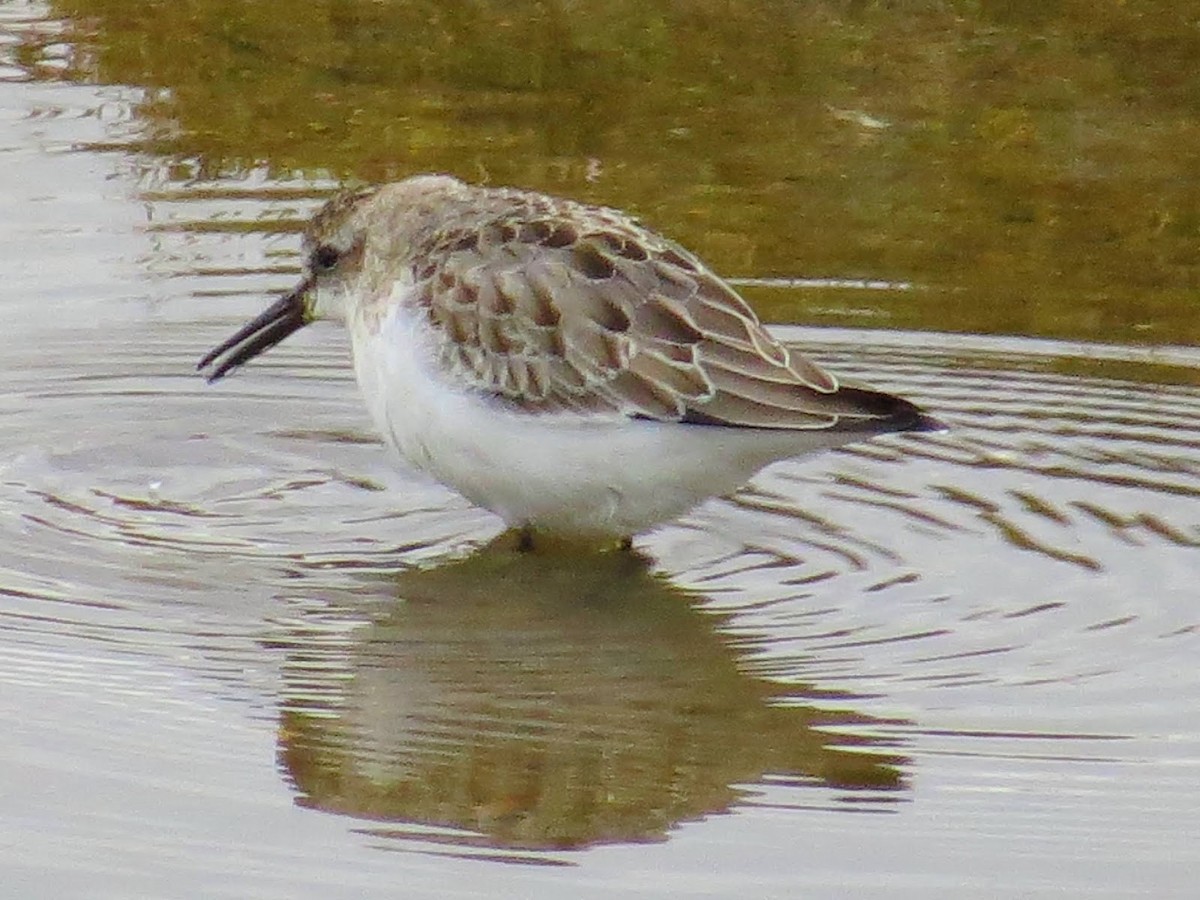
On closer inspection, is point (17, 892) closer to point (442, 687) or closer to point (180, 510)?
point (442, 687)

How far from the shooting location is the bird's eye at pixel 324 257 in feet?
28.4

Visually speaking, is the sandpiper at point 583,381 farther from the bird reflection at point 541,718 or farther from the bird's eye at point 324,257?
the bird's eye at point 324,257

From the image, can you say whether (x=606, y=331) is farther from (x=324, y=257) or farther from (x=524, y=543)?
(x=324, y=257)

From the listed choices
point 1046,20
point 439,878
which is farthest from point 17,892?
point 1046,20

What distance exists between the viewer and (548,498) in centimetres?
766

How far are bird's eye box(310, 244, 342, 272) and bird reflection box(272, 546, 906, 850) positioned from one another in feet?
4.42

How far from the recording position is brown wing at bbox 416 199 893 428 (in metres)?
7.50

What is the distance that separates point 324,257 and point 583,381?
54.3 inches

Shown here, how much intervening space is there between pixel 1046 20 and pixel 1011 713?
7.51 metres

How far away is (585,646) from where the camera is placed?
7238 millimetres

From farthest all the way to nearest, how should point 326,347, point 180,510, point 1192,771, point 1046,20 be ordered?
point 1046,20 → point 326,347 → point 180,510 → point 1192,771

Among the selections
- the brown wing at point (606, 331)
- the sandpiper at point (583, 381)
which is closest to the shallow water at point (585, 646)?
the sandpiper at point (583, 381)

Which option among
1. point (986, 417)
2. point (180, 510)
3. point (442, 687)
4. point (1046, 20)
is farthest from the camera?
point (1046, 20)

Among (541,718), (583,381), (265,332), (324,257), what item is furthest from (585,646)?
(265,332)
